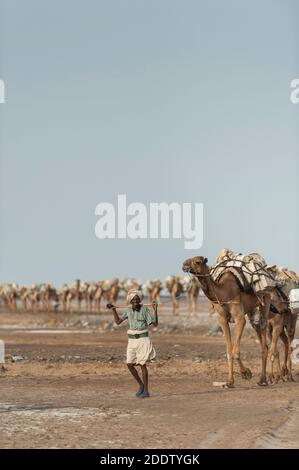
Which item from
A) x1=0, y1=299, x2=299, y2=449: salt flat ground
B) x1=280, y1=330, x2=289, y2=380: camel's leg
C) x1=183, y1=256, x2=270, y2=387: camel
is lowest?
x1=0, y1=299, x2=299, y2=449: salt flat ground

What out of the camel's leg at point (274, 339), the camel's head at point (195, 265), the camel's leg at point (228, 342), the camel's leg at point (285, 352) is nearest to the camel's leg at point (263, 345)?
the camel's leg at point (274, 339)

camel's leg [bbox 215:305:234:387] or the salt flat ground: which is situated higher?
camel's leg [bbox 215:305:234:387]

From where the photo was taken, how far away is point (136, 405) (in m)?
14.0

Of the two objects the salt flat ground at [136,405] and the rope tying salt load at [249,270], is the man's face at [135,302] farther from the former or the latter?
the rope tying salt load at [249,270]

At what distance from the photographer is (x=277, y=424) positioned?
12000 millimetres

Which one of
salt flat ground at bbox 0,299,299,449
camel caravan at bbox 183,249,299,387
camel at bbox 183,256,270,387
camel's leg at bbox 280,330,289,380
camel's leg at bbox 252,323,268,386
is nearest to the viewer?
salt flat ground at bbox 0,299,299,449

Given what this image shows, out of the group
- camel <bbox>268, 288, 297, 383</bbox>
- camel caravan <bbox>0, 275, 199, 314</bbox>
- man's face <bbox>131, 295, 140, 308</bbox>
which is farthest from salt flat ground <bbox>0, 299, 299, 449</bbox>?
camel caravan <bbox>0, 275, 199, 314</bbox>

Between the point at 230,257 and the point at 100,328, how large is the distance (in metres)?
26.7

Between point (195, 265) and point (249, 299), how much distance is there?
1.65 m

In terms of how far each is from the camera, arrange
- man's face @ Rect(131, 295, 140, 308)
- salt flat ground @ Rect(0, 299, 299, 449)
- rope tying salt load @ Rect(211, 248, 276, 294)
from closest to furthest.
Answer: salt flat ground @ Rect(0, 299, 299, 449) < man's face @ Rect(131, 295, 140, 308) < rope tying salt load @ Rect(211, 248, 276, 294)

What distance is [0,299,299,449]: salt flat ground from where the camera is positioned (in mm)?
10750

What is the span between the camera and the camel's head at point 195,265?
16.2 meters

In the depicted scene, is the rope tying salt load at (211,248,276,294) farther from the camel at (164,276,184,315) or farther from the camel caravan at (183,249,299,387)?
the camel at (164,276,184,315)
